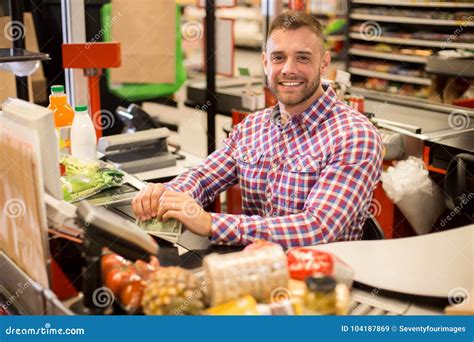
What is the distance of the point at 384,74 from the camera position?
8.91 m

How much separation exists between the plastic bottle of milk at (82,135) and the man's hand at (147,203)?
784 millimetres

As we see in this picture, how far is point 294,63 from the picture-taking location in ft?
8.08

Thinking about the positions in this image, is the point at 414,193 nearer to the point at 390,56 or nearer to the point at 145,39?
the point at 145,39

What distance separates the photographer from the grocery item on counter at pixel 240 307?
141 cm

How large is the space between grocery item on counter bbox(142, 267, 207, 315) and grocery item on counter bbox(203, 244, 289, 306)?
1.4 inches

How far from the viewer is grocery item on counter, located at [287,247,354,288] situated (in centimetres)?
155

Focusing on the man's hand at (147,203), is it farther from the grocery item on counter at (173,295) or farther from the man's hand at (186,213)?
the grocery item on counter at (173,295)

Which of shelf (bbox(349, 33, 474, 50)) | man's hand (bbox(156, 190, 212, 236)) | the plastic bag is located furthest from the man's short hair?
shelf (bbox(349, 33, 474, 50))

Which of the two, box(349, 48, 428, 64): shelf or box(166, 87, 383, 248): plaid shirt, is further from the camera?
box(349, 48, 428, 64): shelf

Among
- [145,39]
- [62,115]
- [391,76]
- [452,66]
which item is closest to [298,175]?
[62,115]

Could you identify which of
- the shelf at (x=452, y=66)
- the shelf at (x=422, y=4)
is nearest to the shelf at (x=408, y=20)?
the shelf at (x=422, y=4)

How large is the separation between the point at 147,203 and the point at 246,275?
0.91 m

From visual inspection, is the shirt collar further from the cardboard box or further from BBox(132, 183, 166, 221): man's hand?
the cardboard box
